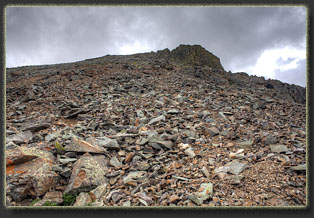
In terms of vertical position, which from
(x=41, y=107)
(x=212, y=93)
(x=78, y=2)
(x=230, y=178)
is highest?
(x=78, y=2)

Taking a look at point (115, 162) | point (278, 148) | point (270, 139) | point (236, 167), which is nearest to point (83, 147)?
point (115, 162)

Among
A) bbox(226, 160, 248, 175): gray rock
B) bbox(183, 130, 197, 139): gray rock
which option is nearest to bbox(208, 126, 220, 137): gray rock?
bbox(183, 130, 197, 139): gray rock

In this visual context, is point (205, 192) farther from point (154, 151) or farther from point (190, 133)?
point (190, 133)

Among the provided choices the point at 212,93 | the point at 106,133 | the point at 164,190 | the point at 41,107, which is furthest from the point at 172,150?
the point at 41,107

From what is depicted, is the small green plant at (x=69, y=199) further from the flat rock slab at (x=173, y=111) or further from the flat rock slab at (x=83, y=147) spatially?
the flat rock slab at (x=173, y=111)

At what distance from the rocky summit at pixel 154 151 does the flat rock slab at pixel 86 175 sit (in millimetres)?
28

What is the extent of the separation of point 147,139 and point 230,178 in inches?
134

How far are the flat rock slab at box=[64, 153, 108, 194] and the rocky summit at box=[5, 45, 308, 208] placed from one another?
28 millimetres

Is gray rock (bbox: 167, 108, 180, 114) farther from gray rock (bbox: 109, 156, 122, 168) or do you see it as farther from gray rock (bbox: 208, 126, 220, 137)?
gray rock (bbox: 109, 156, 122, 168)

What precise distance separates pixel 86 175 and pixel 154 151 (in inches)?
98.5

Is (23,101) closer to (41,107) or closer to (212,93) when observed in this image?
(41,107)

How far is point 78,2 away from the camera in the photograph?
390 centimetres

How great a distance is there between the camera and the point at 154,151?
21.0ft

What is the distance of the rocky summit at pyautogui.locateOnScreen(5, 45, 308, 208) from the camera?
13.7ft
